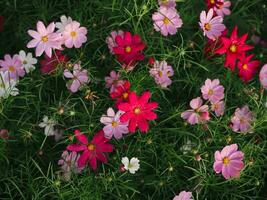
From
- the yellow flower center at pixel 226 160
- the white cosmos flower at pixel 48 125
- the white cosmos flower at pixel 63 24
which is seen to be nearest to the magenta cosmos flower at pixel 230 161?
the yellow flower center at pixel 226 160

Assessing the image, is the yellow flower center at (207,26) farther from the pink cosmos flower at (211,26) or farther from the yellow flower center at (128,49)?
the yellow flower center at (128,49)

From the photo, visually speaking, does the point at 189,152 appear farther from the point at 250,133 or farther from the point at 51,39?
the point at 51,39

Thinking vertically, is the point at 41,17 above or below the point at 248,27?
above

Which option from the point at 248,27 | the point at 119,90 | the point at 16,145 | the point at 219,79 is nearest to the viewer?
the point at 119,90

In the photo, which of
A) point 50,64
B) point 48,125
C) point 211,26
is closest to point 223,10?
point 211,26

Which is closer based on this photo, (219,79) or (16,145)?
(16,145)

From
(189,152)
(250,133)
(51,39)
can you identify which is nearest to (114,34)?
(51,39)

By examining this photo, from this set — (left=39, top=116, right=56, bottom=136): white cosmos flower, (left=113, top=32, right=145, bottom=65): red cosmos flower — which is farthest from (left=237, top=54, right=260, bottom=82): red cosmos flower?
(left=39, top=116, right=56, bottom=136): white cosmos flower

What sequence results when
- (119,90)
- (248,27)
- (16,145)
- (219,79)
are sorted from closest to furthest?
(119,90), (16,145), (219,79), (248,27)
